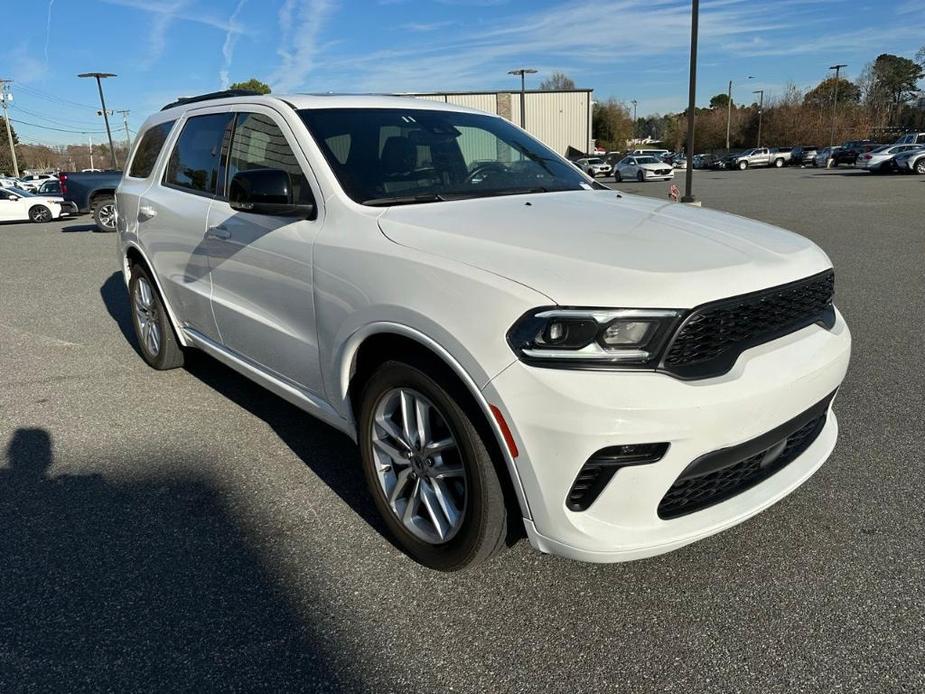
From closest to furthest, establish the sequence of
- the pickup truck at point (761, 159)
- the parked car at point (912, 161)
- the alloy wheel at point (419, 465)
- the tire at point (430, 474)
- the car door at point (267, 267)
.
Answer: the tire at point (430, 474) < the alloy wheel at point (419, 465) < the car door at point (267, 267) < the parked car at point (912, 161) < the pickup truck at point (761, 159)

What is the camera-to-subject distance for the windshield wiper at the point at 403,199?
9.50ft

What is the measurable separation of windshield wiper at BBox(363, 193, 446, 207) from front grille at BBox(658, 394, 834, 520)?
1.60 meters

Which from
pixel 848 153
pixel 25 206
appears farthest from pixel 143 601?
pixel 848 153

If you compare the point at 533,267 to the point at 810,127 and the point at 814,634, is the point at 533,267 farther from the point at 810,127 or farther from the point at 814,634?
the point at 810,127

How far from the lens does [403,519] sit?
2.69 metres

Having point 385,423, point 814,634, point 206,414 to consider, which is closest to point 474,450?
point 385,423

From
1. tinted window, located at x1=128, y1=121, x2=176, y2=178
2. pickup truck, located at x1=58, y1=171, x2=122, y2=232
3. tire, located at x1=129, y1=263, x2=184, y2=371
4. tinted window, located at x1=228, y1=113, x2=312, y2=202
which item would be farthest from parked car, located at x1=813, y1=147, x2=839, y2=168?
tinted window, located at x1=228, y1=113, x2=312, y2=202

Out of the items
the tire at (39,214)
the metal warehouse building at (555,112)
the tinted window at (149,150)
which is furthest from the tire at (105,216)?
the metal warehouse building at (555,112)

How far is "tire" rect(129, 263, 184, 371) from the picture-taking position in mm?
4840

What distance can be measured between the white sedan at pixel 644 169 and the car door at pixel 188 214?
1499 inches

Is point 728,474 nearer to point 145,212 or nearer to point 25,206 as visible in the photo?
point 145,212

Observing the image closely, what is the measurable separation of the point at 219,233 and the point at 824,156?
54867mm

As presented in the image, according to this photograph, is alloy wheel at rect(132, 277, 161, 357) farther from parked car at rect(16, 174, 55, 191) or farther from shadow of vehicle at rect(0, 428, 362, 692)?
parked car at rect(16, 174, 55, 191)

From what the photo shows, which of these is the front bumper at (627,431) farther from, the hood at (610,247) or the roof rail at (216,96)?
the roof rail at (216,96)
